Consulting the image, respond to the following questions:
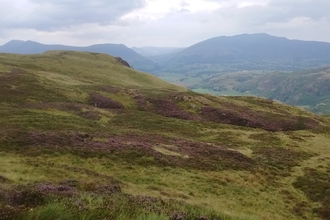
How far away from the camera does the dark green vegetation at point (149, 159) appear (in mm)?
15859

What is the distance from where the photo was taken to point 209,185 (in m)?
33.8

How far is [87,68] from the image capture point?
140 m

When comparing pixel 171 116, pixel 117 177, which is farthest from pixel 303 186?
pixel 171 116

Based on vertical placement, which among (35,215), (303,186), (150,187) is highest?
(35,215)

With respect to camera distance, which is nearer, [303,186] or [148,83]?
[303,186]

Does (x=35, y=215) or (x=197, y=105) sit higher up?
(x=35, y=215)

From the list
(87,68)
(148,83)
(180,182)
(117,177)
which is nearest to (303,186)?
(180,182)

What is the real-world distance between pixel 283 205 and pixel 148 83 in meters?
113

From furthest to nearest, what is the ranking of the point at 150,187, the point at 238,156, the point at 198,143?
the point at 198,143 < the point at 238,156 < the point at 150,187

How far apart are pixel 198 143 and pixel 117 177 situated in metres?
20.5

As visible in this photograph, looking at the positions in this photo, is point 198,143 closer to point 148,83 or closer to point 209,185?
point 209,185

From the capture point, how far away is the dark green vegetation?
15859 millimetres

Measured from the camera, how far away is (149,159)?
39.0 meters

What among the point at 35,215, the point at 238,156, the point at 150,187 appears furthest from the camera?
the point at 238,156
